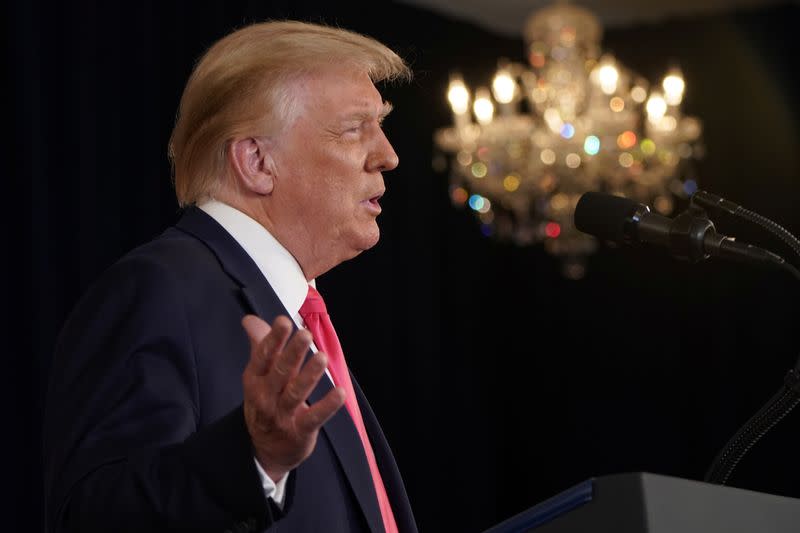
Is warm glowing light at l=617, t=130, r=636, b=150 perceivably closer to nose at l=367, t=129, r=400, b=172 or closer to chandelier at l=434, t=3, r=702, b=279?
chandelier at l=434, t=3, r=702, b=279

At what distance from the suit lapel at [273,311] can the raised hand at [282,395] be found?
1.20 ft

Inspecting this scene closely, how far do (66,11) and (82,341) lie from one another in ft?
11.8

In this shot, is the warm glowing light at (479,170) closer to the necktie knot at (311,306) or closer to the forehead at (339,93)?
the forehead at (339,93)

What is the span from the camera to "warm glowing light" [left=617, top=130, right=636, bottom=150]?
4738 mm

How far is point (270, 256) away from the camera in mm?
1654

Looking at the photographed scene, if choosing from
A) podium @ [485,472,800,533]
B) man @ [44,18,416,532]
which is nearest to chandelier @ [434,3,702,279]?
man @ [44,18,416,532]

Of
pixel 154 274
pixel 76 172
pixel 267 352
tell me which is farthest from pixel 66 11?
pixel 267 352

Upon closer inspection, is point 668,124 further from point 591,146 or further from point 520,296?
point 520,296

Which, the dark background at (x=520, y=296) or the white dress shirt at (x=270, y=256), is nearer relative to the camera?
the white dress shirt at (x=270, y=256)

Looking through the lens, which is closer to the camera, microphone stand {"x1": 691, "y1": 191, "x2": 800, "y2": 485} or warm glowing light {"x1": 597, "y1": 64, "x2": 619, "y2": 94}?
microphone stand {"x1": 691, "y1": 191, "x2": 800, "y2": 485}

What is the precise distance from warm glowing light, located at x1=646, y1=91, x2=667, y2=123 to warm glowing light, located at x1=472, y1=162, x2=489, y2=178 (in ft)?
2.30

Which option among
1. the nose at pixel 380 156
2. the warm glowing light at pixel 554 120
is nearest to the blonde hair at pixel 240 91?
the nose at pixel 380 156

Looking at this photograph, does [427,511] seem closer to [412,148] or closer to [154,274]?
[412,148]

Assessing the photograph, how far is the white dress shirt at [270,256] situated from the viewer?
1632mm
